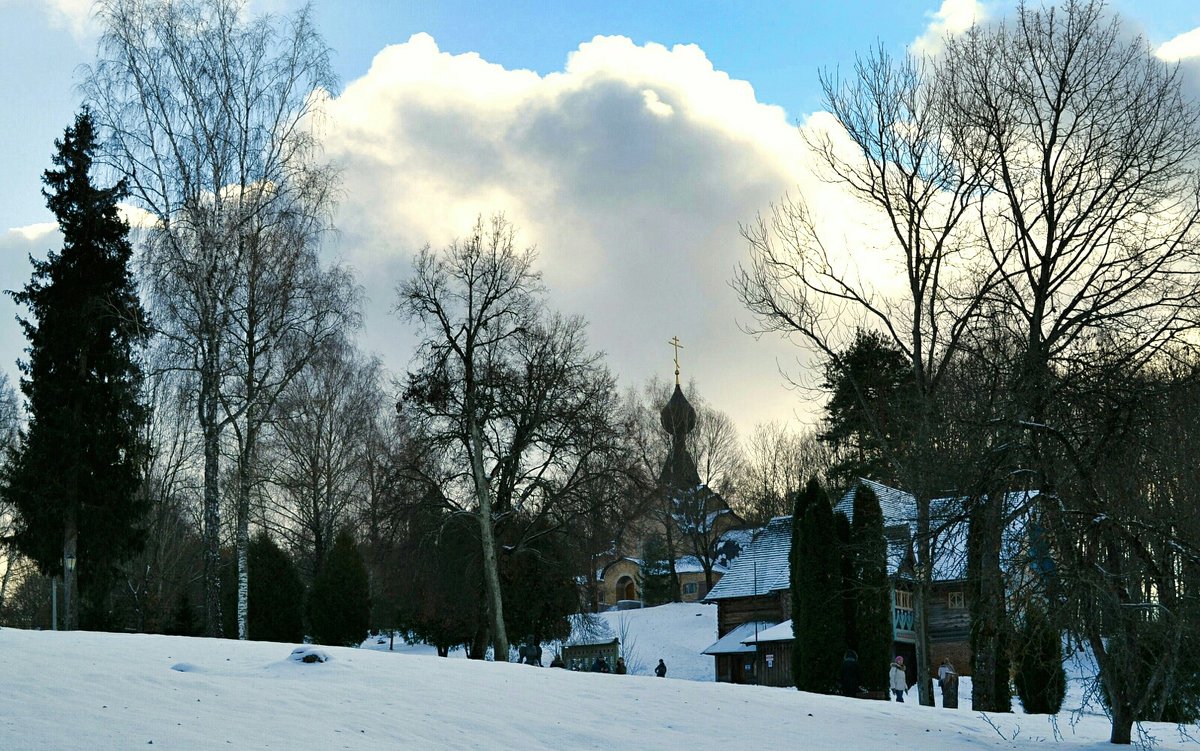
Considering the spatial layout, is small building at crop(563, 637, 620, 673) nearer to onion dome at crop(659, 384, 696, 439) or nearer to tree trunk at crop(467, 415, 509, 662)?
tree trunk at crop(467, 415, 509, 662)

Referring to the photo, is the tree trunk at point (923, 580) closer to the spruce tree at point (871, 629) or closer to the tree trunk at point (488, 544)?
the spruce tree at point (871, 629)

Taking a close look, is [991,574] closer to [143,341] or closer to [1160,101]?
[1160,101]

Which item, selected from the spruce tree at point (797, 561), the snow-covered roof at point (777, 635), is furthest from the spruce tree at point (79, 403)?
the snow-covered roof at point (777, 635)

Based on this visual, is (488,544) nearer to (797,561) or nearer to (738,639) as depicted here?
(797,561)

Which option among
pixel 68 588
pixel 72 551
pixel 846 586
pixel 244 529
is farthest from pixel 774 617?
pixel 68 588

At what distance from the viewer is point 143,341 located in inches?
1041

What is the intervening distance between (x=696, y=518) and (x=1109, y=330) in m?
52.5

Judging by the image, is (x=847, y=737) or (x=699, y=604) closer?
(x=847, y=737)

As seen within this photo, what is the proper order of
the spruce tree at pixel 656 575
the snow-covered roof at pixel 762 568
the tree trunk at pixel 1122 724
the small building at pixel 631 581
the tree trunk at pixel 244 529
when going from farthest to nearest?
the small building at pixel 631 581 < the spruce tree at pixel 656 575 < the snow-covered roof at pixel 762 568 < the tree trunk at pixel 244 529 < the tree trunk at pixel 1122 724

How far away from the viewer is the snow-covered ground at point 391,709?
9.56m

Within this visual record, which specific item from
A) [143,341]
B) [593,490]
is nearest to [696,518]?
[593,490]

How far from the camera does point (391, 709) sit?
1196cm

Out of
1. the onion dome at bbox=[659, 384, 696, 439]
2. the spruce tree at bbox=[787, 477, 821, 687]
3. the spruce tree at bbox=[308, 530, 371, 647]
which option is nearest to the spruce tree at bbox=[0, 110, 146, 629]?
the spruce tree at bbox=[308, 530, 371, 647]

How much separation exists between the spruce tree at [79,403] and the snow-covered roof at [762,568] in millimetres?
23769
